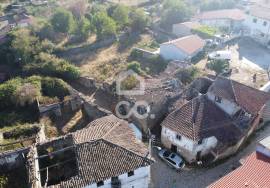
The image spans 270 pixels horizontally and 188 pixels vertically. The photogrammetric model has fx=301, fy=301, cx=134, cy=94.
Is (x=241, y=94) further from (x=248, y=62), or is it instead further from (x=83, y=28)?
(x=83, y=28)

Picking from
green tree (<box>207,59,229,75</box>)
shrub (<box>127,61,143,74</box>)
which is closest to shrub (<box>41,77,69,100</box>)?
shrub (<box>127,61,143,74</box>)

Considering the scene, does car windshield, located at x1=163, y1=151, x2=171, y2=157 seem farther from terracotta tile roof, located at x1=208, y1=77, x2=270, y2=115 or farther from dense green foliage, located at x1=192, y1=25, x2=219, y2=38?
dense green foliage, located at x1=192, y1=25, x2=219, y2=38

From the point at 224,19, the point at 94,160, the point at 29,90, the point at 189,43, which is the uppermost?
the point at 224,19

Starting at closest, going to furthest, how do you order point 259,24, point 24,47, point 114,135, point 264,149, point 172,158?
point 264,149 < point 114,135 < point 172,158 < point 24,47 < point 259,24

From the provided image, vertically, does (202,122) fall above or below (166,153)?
above

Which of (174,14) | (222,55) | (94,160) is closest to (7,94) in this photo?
(94,160)

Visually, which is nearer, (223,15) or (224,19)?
(224,19)

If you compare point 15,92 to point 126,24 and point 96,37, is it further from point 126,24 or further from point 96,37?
point 126,24

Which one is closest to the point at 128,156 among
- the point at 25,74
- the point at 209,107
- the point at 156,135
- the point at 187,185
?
the point at 187,185
